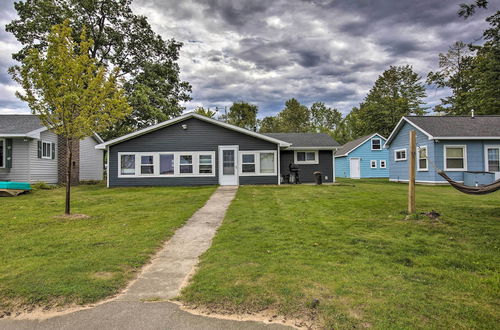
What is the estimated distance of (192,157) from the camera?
18.0 m

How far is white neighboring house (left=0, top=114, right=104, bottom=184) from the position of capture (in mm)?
16953

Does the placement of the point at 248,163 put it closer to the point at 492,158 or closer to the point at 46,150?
the point at 46,150

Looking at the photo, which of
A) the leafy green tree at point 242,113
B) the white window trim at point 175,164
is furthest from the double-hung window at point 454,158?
the leafy green tree at point 242,113

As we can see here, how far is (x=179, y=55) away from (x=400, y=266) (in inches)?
1131

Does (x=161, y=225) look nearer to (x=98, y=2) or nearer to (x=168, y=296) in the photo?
(x=168, y=296)

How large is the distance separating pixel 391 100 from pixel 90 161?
36473mm

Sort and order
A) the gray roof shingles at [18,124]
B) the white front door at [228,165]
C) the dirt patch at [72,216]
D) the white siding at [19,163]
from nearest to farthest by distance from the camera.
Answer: the dirt patch at [72,216], the gray roof shingles at [18,124], the white siding at [19,163], the white front door at [228,165]

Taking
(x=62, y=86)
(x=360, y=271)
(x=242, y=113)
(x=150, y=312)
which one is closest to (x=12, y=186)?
(x=62, y=86)

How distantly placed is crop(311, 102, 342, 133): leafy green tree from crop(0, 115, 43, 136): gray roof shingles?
48899 mm

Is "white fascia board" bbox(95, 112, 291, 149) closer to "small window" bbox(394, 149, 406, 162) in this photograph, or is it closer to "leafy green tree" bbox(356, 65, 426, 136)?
"small window" bbox(394, 149, 406, 162)

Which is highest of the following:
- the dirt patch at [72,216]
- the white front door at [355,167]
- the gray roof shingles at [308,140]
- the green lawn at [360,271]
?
the gray roof shingles at [308,140]

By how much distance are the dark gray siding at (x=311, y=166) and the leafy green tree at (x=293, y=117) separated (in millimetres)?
35917

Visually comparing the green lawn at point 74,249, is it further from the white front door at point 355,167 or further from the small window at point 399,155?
the white front door at point 355,167

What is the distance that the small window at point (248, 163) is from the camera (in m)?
18.0
